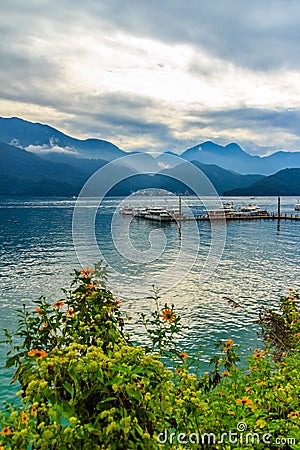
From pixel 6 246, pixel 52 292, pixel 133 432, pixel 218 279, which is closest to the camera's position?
pixel 133 432

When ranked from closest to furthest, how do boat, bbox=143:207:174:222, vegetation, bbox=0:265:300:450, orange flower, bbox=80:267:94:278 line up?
vegetation, bbox=0:265:300:450, orange flower, bbox=80:267:94:278, boat, bbox=143:207:174:222

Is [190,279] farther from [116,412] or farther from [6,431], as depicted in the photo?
[116,412]

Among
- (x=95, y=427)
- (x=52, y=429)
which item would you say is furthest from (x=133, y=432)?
(x=52, y=429)

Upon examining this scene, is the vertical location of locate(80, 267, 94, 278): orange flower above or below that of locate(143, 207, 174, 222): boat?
above

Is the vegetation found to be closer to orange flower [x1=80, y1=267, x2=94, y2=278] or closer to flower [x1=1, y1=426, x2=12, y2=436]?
flower [x1=1, y1=426, x2=12, y2=436]

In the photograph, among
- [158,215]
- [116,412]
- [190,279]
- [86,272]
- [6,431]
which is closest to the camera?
[116,412]

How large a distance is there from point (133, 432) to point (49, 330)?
176 cm

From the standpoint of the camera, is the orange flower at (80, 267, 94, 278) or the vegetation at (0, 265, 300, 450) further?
the orange flower at (80, 267, 94, 278)

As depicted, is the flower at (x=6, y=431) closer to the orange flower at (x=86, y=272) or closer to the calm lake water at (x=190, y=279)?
the orange flower at (x=86, y=272)

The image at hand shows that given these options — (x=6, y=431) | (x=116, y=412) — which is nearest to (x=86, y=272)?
(x=6, y=431)

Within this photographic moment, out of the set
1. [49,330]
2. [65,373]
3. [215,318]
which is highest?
[65,373]

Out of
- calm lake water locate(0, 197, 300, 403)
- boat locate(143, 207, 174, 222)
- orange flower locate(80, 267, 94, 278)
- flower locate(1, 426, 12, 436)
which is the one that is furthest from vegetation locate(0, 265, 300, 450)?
boat locate(143, 207, 174, 222)

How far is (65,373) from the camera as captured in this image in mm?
1992

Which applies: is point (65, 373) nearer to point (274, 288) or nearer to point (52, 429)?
point (52, 429)
